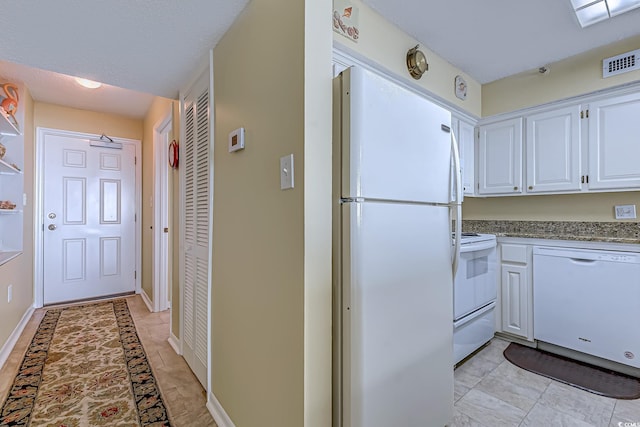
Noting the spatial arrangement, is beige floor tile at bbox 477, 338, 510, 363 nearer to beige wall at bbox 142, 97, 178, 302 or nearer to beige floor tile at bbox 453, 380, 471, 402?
beige floor tile at bbox 453, 380, 471, 402

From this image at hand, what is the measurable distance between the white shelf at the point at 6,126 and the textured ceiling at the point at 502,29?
2.68m

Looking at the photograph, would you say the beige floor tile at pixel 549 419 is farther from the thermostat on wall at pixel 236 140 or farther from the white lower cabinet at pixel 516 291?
the thermostat on wall at pixel 236 140

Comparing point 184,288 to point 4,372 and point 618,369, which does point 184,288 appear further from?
point 618,369

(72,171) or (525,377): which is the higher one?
(72,171)

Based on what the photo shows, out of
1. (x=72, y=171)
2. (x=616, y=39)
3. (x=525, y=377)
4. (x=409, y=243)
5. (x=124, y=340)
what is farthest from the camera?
(x=72, y=171)

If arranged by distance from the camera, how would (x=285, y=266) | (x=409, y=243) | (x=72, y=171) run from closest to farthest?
(x=285, y=266) → (x=409, y=243) → (x=72, y=171)

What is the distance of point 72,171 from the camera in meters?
3.65

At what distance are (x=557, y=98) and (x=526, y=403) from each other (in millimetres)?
2359

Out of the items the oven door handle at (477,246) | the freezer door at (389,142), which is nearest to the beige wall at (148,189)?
the freezer door at (389,142)

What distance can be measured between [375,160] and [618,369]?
8.13 feet

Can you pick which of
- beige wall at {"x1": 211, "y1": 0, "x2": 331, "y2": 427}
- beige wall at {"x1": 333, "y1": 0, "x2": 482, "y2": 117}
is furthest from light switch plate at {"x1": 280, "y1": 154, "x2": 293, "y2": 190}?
beige wall at {"x1": 333, "y1": 0, "x2": 482, "y2": 117}

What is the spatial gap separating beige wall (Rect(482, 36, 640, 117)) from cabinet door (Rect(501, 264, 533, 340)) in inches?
58.7

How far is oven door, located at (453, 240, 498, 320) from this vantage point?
6.72ft

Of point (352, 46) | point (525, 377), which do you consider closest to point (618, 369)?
point (525, 377)
